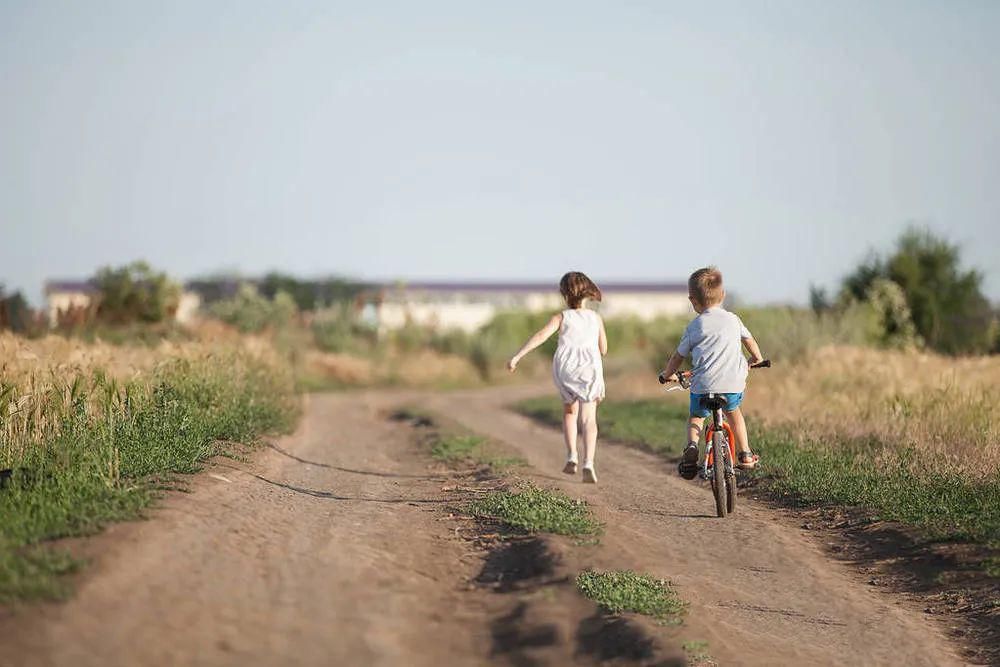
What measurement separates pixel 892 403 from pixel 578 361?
701 cm

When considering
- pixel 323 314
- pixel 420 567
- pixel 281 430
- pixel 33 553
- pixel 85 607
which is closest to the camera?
pixel 85 607

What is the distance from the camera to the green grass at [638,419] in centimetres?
1797

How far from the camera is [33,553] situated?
21.2 ft

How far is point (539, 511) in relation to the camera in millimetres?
9492

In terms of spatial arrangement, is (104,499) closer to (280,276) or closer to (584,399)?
(584,399)

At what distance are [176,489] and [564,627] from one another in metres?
3.95

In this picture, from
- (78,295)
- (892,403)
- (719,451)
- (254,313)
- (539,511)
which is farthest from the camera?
(78,295)

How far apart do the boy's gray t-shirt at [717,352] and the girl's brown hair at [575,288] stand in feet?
4.57

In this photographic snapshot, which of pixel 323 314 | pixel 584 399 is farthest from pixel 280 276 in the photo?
pixel 584 399

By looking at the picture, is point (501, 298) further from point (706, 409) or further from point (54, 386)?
point (706, 409)

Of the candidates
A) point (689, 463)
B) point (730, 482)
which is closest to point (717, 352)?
point (689, 463)

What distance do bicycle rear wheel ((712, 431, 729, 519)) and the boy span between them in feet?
0.63

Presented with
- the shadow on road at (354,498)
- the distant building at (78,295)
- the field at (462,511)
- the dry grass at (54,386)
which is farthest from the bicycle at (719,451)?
the distant building at (78,295)

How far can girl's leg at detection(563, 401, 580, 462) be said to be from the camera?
11.2 m
